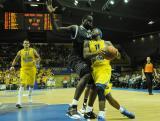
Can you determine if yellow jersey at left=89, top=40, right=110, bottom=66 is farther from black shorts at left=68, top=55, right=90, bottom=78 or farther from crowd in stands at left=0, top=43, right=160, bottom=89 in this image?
crowd in stands at left=0, top=43, right=160, bottom=89

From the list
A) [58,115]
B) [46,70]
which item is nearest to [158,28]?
[46,70]

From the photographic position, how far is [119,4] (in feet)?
91.3

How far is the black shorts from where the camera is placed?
7.13 m

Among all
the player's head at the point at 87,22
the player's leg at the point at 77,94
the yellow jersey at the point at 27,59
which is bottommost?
the player's leg at the point at 77,94

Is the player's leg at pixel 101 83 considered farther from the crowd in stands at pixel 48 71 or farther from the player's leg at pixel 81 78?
the crowd in stands at pixel 48 71

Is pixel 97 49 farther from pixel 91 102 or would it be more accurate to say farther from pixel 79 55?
pixel 91 102

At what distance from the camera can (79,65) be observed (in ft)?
23.9

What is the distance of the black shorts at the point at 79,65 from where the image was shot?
23.4ft

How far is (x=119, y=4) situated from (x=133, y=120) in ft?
71.4

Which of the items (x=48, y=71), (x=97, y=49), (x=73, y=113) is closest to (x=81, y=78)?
(x=73, y=113)

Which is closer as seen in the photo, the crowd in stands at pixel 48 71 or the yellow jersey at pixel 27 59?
the yellow jersey at pixel 27 59

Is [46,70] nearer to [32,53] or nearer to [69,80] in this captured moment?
[69,80]

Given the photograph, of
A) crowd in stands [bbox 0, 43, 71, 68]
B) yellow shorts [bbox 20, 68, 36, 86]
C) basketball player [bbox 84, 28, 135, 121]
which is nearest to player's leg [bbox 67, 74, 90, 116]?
basketball player [bbox 84, 28, 135, 121]

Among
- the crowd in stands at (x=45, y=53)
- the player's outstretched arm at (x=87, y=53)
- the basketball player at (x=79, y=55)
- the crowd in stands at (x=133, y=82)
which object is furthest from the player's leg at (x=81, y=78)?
the crowd in stands at (x=45, y=53)
